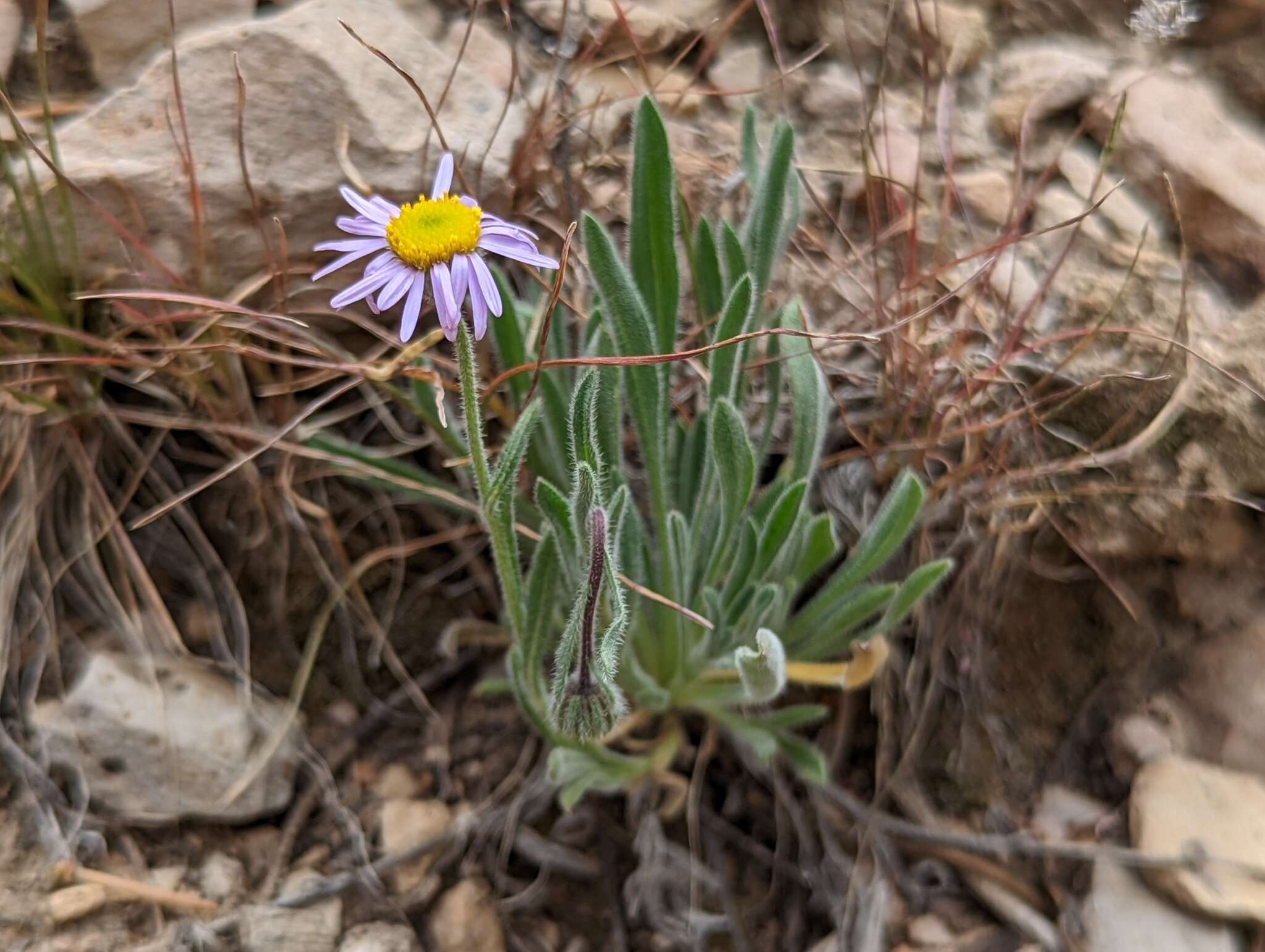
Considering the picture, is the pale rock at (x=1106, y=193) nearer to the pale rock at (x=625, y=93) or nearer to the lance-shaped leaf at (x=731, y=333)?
the pale rock at (x=625, y=93)

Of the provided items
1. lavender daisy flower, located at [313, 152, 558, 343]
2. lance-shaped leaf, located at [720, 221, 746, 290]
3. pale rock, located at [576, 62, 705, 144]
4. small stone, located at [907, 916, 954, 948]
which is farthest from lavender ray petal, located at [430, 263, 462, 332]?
small stone, located at [907, 916, 954, 948]

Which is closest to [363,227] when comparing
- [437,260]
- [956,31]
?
[437,260]

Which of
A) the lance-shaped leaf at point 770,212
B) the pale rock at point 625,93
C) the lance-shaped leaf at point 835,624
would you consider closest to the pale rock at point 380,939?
the lance-shaped leaf at point 835,624

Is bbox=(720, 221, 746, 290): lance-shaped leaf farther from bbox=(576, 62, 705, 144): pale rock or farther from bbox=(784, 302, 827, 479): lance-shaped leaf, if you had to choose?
bbox=(576, 62, 705, 144): pale rock

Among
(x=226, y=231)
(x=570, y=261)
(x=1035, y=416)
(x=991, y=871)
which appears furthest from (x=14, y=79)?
(x=991, y=871)

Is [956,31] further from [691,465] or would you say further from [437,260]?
[437,260]

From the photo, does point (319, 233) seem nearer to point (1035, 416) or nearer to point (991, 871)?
point (1035, 416)

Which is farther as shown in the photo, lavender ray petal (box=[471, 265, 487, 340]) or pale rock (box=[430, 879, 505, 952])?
pale rock (box=[430, 879, 505, 952])
